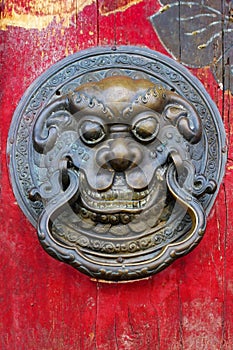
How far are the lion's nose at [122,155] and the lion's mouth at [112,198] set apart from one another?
3cm

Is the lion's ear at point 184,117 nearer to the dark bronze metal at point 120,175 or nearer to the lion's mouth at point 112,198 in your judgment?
the dark bronze metal at point 120,175

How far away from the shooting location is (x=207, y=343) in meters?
1.25

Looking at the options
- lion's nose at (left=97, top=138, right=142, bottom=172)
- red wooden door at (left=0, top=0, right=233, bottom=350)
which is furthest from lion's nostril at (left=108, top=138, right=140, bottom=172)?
red wooden door at (left=0, top=0, right=233, bottom=350)

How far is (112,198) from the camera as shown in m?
1.21

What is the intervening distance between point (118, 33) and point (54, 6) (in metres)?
0.14

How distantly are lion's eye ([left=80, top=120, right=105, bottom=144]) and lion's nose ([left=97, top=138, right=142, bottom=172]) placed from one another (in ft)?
0.09

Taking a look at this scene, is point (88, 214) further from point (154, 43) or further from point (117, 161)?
point (154, 43)

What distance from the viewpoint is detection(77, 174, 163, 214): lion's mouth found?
121 cm

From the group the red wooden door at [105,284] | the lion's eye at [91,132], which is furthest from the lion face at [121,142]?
the red wooden door at [105,284]

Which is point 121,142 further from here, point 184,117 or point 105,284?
point 105,284

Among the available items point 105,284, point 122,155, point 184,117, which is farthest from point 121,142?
point 105,284

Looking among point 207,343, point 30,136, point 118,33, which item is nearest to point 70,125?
point 30,136

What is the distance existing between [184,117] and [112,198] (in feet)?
0.67

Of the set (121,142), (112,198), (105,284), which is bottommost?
(105,284)
